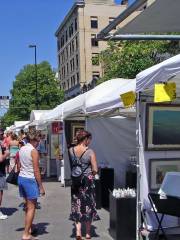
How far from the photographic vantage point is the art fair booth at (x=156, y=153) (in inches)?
251

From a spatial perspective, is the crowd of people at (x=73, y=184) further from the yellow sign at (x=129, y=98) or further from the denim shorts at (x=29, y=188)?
the yellow sign at (x=129, y=98)

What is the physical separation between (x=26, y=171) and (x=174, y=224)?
96.4 inches

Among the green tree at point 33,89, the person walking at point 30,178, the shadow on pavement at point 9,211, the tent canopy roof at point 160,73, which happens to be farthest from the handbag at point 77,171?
the green tree at point 33,89

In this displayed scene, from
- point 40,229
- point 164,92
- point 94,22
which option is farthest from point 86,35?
point 164,92

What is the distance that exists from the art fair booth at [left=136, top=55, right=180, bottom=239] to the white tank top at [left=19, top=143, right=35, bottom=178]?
1.71 meters

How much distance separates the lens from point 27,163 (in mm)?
7375

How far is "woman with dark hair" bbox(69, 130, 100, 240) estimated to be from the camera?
720 cm

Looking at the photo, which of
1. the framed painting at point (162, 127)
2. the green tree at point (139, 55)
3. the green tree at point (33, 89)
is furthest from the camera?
the green tree at point (33, 89)

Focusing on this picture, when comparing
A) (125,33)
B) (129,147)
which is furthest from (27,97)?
(125,33)

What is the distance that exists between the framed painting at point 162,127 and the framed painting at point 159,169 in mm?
204

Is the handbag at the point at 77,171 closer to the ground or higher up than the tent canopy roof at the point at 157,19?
closer to the ground

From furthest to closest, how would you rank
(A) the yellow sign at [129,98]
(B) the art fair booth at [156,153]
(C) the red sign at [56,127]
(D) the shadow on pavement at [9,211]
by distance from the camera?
(C) the red sign at [56,127] < (D) the shadow on pavement at [9,211] < (A) the yellow sign at [129,98] < (B) the art fair booth at [156,153]

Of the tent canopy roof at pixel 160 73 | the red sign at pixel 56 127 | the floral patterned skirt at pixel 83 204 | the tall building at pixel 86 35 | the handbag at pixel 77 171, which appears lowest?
the floral patterned skirt at pixel 83 204

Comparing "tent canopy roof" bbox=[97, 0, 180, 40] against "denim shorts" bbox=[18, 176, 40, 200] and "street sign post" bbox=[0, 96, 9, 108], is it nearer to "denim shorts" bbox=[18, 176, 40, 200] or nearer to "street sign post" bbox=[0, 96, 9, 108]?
"denim shorts" bbox=[18, 176, 40, 200]
